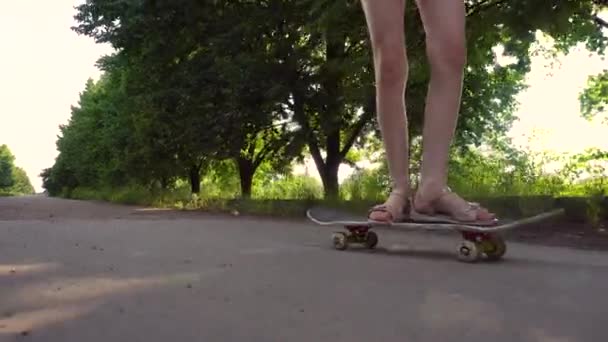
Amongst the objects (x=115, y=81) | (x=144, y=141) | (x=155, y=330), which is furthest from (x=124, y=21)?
(x=155, y=330)

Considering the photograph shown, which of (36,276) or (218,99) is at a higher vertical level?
(218,99)

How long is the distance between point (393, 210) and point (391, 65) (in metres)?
0.81

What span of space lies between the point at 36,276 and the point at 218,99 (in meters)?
11.6

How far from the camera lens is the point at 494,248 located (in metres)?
3.54

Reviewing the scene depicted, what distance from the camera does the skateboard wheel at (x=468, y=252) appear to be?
337 centimetres

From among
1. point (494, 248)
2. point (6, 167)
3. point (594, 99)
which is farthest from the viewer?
point (6, 167)

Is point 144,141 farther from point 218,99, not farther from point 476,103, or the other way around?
point 476,103

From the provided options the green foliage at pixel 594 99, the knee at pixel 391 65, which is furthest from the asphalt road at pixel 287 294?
the green foliage at pixel 594 99

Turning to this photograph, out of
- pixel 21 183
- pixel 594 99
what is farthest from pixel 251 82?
pixel 21 183

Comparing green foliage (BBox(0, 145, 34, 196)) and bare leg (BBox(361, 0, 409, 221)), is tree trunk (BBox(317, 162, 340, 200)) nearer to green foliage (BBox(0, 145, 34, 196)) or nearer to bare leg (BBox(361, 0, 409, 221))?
bare leg (BBox(361, 0, 409, 221))

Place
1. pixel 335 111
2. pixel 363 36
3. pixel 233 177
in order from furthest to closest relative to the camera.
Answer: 1. pixel 233 177
2. pixel 335 111
3. pixel 363 36

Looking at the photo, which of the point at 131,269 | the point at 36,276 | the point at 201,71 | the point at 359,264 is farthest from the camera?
the point at 201,71

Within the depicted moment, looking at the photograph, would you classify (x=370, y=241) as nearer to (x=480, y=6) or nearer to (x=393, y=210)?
(x=393, y=210)

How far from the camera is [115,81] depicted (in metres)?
26.0
